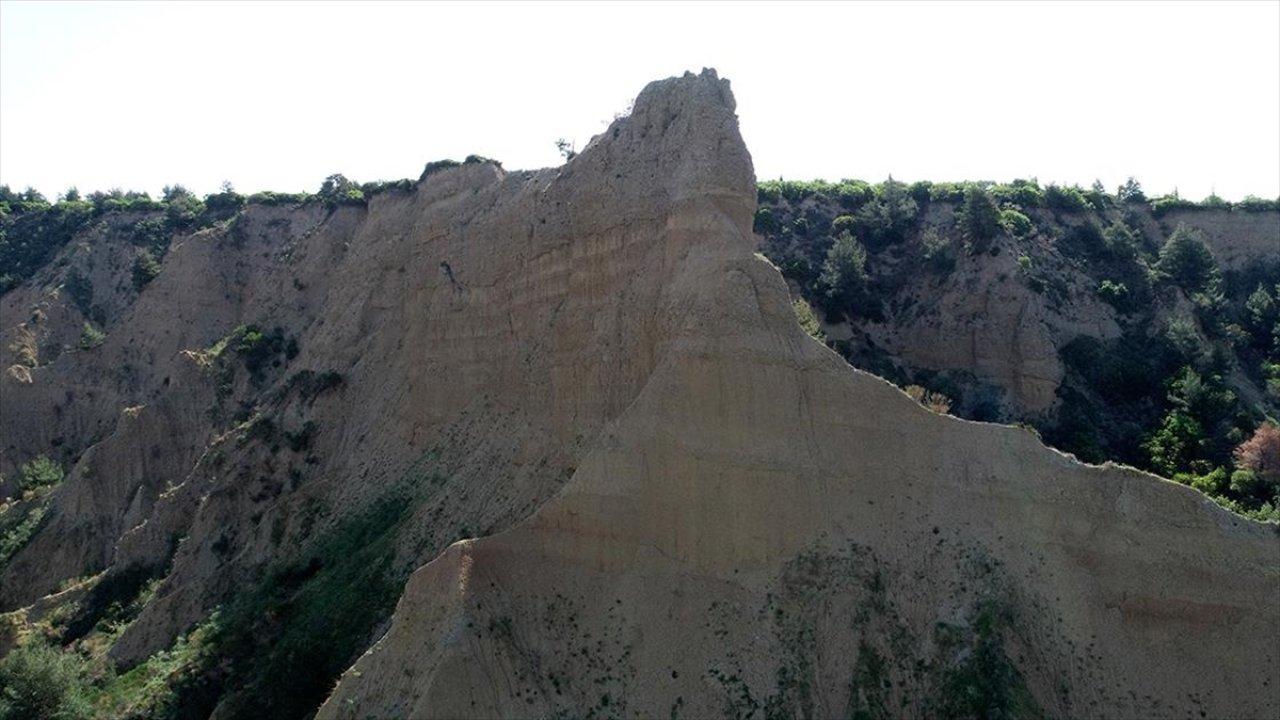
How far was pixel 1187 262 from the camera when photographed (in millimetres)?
63250

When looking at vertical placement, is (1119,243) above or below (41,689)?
above

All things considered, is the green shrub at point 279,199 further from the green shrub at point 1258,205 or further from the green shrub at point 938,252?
the green shrub at point 1258,205

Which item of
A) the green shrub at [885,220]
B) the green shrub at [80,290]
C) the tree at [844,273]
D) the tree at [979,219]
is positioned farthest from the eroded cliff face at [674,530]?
the green shrub at [80,290]

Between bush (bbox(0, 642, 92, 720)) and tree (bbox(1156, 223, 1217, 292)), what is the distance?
52.8 m

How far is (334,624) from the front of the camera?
3116 centimetres

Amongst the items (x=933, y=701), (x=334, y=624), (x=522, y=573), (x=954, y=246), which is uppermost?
(x=954, y=246)

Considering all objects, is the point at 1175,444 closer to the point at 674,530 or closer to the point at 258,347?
the point at 674,530

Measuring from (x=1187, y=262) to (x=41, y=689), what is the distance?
55.8 m

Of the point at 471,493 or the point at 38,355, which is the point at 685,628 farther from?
the point at 38,355

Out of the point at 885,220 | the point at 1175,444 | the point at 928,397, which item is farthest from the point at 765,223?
the point at 1175,444

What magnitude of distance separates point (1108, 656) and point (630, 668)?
30.1 ft

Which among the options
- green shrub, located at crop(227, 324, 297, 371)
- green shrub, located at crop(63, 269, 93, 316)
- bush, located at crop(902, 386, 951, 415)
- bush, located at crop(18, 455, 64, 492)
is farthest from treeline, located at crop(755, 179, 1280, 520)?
green shrub, located at crop(63, 269, 93, 316)

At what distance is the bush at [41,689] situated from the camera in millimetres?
32625

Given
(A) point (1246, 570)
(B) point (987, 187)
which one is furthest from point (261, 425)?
(B) point (987, 187)
